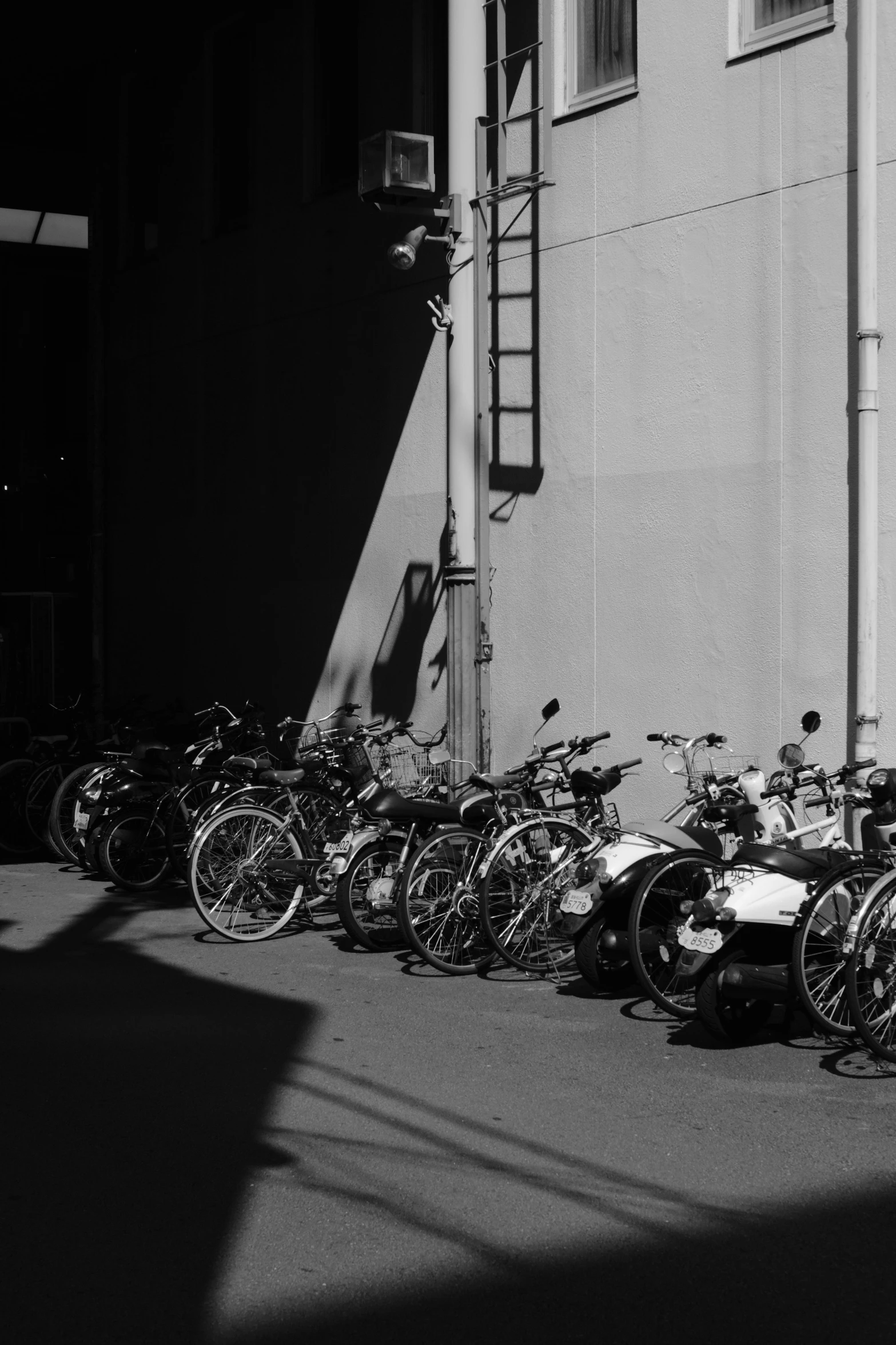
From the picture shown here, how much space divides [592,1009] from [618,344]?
201 inches

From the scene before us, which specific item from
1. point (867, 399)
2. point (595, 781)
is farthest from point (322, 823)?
point (867, 399)

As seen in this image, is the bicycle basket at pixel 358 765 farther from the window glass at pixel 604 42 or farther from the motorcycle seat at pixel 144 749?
the window glass at pixel 604 42

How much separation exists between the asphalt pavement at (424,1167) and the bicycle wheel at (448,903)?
26 centimetres

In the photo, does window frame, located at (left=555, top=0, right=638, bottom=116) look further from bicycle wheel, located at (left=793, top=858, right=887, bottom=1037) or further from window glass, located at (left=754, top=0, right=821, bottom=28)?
bicycle wheel, located at (left=793, top=858, right=887, bottom=1037)

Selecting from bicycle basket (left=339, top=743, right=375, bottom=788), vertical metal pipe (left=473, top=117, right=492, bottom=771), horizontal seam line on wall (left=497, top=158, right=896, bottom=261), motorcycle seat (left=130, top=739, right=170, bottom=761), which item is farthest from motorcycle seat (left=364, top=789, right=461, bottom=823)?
horizontal seam line on wall (left=497, top=158, right=896, bottom=261)

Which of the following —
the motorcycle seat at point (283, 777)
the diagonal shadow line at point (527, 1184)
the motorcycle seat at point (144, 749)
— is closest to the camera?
the diagonal shadow line at point (527, 1184)

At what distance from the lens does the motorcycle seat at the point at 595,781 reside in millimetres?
8750

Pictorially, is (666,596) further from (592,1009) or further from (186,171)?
(186,171)

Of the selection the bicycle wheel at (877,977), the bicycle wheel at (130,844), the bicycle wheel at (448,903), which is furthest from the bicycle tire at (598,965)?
the bicycle wheel at (130,844)

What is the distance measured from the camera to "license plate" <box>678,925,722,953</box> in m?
6.70

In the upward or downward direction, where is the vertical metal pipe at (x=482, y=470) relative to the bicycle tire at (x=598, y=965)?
upward

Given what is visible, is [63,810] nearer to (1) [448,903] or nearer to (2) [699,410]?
(1) [448,903]

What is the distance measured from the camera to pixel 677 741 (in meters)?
8.93

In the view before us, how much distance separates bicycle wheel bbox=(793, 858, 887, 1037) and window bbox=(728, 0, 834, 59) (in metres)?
5.55
